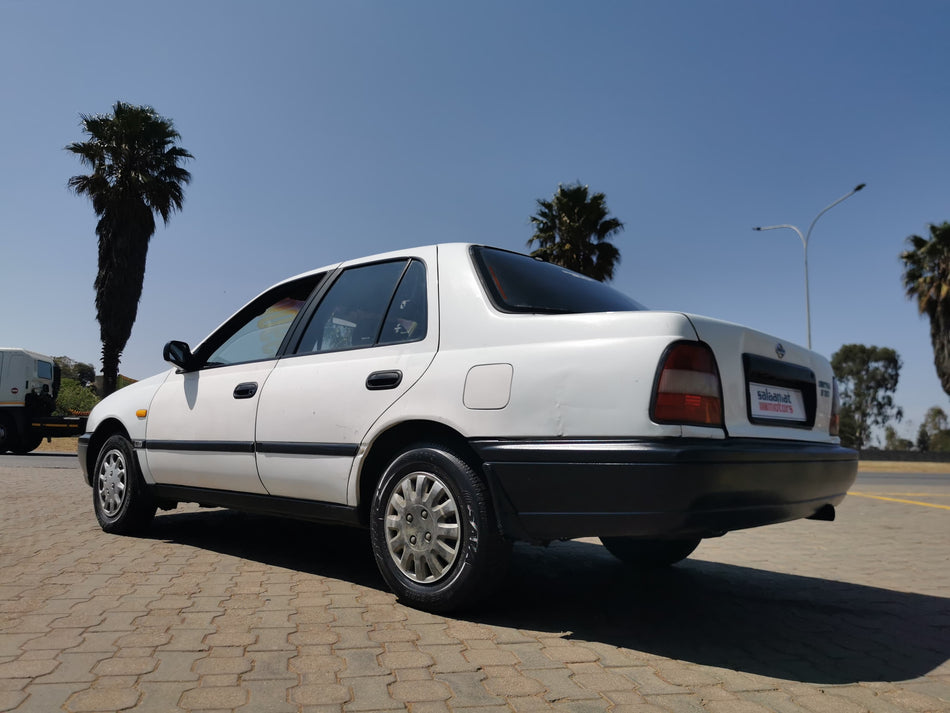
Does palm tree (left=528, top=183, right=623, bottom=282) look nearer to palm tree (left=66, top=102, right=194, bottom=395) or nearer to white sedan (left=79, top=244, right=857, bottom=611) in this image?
palm tree (left=66, top=102, right=194, bottom=395)

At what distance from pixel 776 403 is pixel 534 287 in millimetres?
1183

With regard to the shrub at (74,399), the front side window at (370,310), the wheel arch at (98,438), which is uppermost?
the shrub at (74,399)

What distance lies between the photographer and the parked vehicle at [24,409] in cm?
1736

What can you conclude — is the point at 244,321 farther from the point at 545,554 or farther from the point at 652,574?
the point at 652,574

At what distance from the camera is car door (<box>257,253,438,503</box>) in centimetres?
335

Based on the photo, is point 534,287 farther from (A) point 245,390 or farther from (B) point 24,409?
(B) point 24,409

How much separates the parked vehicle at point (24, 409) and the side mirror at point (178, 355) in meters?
15.0

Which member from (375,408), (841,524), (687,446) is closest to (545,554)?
(375,408)

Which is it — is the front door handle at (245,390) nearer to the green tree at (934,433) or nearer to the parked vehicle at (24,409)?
the parked vehicle at (24,409)

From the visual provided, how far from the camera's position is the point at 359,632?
2875 mm

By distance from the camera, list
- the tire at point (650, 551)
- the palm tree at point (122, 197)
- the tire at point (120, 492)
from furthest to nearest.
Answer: the palm tree at point (122, 197) < the tire at point (120, 492) < the tire at point (650, 551)

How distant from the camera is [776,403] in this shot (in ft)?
10.1

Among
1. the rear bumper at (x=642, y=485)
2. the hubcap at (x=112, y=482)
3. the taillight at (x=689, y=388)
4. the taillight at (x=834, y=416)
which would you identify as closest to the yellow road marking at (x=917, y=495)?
the taillight at (x=834, y=416)

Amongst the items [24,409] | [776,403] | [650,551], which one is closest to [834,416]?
[776,403]
